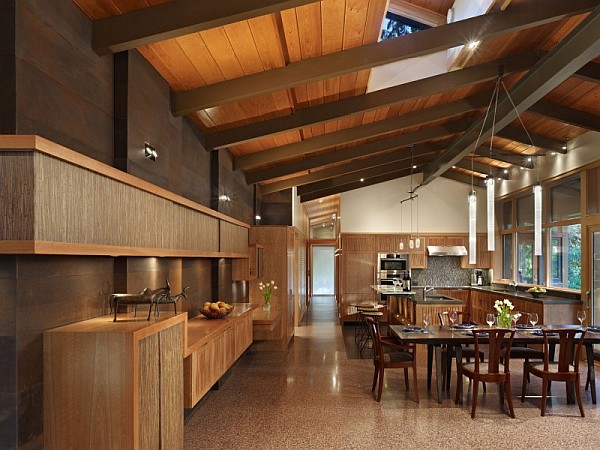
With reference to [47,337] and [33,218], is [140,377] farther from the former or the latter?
[33,218]

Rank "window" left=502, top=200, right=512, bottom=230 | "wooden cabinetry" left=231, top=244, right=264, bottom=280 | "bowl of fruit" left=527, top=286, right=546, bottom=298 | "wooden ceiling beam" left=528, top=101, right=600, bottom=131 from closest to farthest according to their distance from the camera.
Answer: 1. "wooden ceiling beam" left=528, top=101, right=600, bottom=131
2. "wooden cabinetry" left=231, top=244, right=264, bottom=280
3. "bowl of fruit" left=527, top=286, right=546, bottom=298
4. "window" left=502, top=200, right=512, bottom=230

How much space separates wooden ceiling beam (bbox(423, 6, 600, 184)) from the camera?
4.21 m

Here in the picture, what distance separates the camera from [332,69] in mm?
4512

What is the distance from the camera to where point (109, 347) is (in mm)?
2613

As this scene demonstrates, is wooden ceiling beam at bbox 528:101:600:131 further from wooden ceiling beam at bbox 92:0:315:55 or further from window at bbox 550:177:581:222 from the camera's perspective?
wooden ceiling beam at bbox 92:0:315:55

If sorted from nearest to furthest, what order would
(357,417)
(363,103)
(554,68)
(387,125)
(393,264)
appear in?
1. (554,68)
2. (357,417)
3. (363,103)
4. (387,125)
5. (393,264)

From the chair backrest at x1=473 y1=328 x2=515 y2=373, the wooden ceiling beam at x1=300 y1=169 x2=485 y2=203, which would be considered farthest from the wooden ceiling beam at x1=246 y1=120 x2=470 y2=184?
the chair backrest at x1=473 y1=328 x2=515 y2=373

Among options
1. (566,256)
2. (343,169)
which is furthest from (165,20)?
(566,256)

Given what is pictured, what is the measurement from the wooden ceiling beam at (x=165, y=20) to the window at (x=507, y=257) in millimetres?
10061

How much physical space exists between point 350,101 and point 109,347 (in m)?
4.17

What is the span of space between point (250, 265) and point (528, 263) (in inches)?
242

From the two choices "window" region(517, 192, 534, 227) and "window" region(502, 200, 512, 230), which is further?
"window" region(502, 200, 512, 230)

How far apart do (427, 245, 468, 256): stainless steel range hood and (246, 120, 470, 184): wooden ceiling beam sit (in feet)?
13.4

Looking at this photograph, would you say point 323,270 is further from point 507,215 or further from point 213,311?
point 213,311
